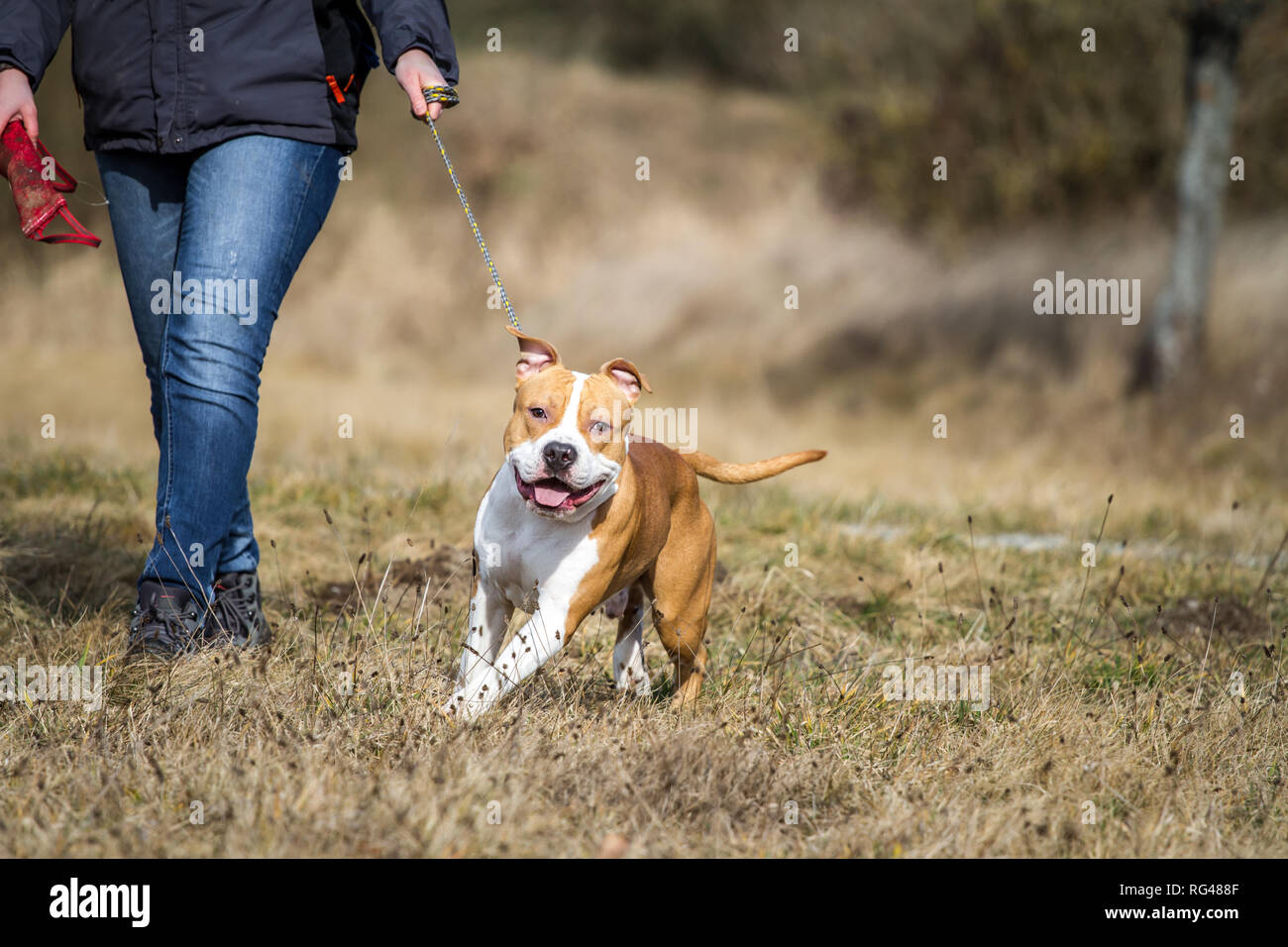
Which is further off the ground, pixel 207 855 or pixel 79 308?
pixel 79 308

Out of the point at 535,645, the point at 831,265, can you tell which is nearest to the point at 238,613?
the point at 535,645

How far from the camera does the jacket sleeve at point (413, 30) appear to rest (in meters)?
3.47

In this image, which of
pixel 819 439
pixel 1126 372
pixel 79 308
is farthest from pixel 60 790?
pixel 79 308

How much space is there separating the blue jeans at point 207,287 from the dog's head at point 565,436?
79 cm

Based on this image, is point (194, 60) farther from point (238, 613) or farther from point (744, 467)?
point (744, 467)

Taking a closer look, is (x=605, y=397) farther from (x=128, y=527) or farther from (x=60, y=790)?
(x=128, y=527)

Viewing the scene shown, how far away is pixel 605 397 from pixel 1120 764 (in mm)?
1699

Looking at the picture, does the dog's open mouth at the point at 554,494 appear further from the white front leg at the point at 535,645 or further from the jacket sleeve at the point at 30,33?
the jacket sleeve at the point at 30,33

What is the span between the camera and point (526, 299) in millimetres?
15836

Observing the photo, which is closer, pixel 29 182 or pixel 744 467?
pixel 29 182

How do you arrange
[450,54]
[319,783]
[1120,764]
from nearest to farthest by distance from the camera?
1. [319,783]
2. [1120,764]
3. [450,54]

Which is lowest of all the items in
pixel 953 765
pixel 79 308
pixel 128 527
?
pixel 953 765

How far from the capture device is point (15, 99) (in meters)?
3.27

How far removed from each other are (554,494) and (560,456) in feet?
0.35
